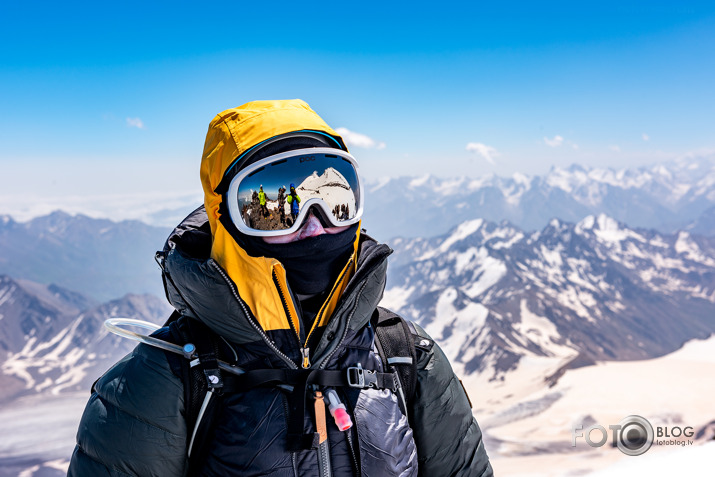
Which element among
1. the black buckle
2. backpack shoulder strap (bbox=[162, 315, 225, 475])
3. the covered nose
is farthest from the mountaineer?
the black buckle

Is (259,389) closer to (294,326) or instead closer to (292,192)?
(294,326)

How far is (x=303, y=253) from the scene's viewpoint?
3447mm

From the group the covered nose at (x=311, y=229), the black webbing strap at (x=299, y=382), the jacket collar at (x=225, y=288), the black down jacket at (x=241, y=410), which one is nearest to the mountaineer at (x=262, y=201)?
the covered nose at (x=311, y=229)

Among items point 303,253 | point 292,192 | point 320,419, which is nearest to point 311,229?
point 303,253

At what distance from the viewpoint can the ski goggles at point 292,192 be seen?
11.0 ft

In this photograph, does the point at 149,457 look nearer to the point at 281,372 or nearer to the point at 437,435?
the point at 281,372

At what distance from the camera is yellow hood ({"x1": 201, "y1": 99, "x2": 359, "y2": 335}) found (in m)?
3.21

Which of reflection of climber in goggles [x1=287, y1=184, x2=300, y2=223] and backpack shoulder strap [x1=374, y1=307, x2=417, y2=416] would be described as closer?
backpack shoulder strap [x1=374, y1=307, x2=417, y2=416]

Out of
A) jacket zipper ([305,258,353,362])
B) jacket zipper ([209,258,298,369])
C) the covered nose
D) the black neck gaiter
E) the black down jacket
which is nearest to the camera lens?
the black down jacket

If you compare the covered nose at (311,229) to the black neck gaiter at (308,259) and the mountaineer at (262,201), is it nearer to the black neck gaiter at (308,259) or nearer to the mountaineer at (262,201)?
the black neck gaiter at (308,259)

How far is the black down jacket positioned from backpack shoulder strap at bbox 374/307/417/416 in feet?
0.30

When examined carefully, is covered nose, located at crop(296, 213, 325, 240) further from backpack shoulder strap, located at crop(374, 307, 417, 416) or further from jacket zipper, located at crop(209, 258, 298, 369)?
backpack shoulder strap, located at crop(374, 307, 417, 416)

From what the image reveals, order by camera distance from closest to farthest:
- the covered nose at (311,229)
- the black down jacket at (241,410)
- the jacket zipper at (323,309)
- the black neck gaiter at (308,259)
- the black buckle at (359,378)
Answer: the black down jacket at (241,410) → the black buckle at (359,378) → the jacket zipper at (323,309) → the black neck gaiter at (308,259) → the covered nose at (311,229)

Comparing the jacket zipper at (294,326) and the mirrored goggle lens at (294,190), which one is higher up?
the mirrored goggle lens at (294,190)
